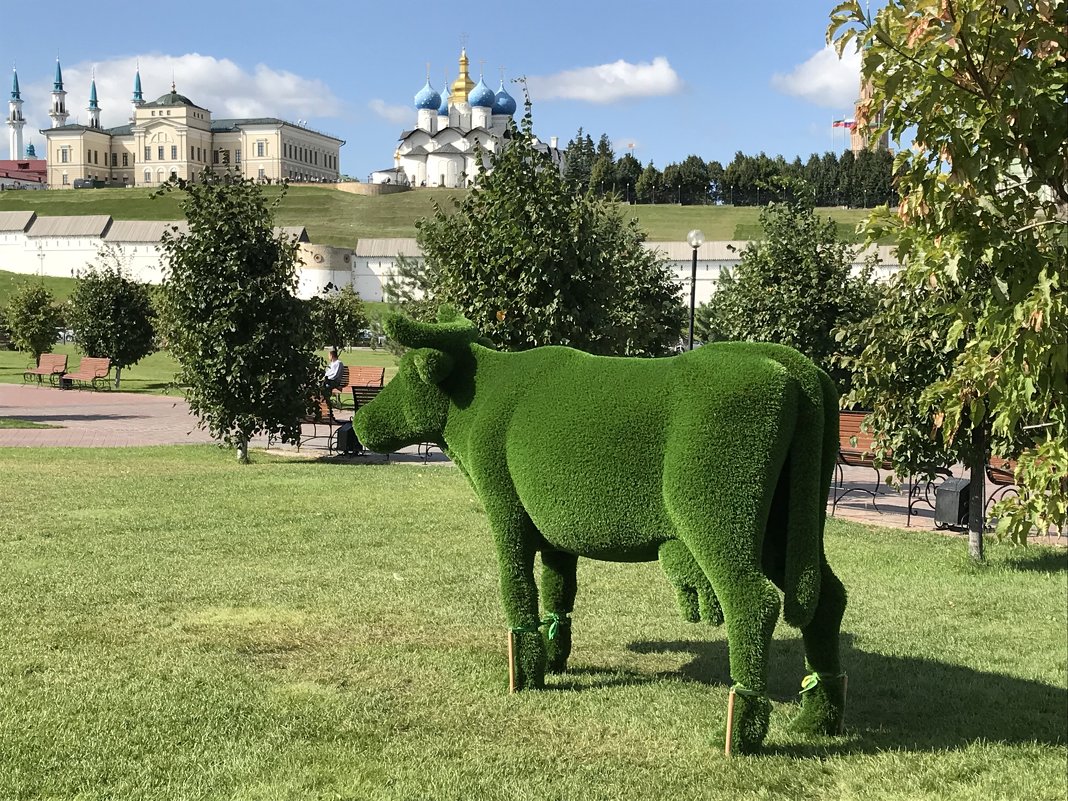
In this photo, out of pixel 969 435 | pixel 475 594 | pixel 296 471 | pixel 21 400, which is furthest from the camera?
pixel 21 400

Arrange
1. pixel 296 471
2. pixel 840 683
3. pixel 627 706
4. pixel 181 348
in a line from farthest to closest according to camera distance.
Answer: pixel 181 348 → pixel 296 471 → pixel 627 706 → pixel 840 683

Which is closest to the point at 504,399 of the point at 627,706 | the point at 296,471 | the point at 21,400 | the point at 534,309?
the point at 627,706

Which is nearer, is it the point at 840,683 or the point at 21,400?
the point at 840,683

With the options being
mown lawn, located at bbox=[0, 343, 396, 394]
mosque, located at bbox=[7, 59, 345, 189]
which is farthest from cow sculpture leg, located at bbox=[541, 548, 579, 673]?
mosque, located at bbox=[7, 59, 345, 189]

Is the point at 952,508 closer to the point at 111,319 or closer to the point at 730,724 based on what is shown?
A: the point at 730,724

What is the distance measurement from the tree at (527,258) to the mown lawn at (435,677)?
2475 millimetres

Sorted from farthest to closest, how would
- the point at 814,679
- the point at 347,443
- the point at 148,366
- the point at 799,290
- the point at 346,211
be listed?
the point at 346,211 → the point at 148,366 → the point at 347,443 → the point at 799,290 → the point at 814,679

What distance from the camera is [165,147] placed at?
128 meters

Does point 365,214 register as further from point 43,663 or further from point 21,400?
point 43,663

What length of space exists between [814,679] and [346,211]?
11123 centimetres

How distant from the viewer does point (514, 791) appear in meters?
4.41

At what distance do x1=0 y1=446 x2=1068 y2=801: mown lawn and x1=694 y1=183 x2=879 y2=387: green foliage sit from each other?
14.6ft

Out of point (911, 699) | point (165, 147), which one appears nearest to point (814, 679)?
point (911, 699)

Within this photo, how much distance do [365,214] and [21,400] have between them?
8732 cm
